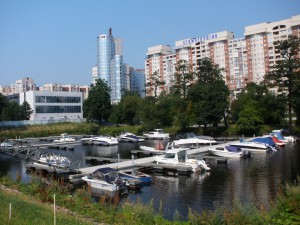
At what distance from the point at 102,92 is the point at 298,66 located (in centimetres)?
4954

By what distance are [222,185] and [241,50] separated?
110 meters

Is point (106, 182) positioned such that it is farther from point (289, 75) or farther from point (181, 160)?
point (289, 75)

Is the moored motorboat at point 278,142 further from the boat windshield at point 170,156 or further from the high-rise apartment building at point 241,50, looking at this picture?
the high-rise apartment building at point 241,50

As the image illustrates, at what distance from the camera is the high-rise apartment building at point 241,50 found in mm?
116669

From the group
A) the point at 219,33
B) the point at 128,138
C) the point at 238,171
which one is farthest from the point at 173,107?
the point at 219,33

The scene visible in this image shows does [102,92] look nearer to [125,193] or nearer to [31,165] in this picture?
[31,165]

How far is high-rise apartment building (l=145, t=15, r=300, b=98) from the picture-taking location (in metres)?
117

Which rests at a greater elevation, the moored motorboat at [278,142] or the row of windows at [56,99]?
the row of windows at [56,99]

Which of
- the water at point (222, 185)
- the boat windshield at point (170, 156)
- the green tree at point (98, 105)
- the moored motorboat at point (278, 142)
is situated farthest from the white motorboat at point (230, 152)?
the green tree at point (98, 105)

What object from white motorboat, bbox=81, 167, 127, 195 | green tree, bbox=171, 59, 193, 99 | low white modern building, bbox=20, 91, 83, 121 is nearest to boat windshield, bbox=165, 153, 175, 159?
white motorboat, bbox=81, 167, 127, 195

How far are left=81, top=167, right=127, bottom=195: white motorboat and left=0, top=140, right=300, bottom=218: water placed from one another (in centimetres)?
105

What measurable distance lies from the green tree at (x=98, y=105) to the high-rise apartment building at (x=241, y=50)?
884 inches

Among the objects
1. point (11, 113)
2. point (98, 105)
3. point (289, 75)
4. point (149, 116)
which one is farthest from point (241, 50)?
point (11, 113)

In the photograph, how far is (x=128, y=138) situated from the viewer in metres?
61.9
